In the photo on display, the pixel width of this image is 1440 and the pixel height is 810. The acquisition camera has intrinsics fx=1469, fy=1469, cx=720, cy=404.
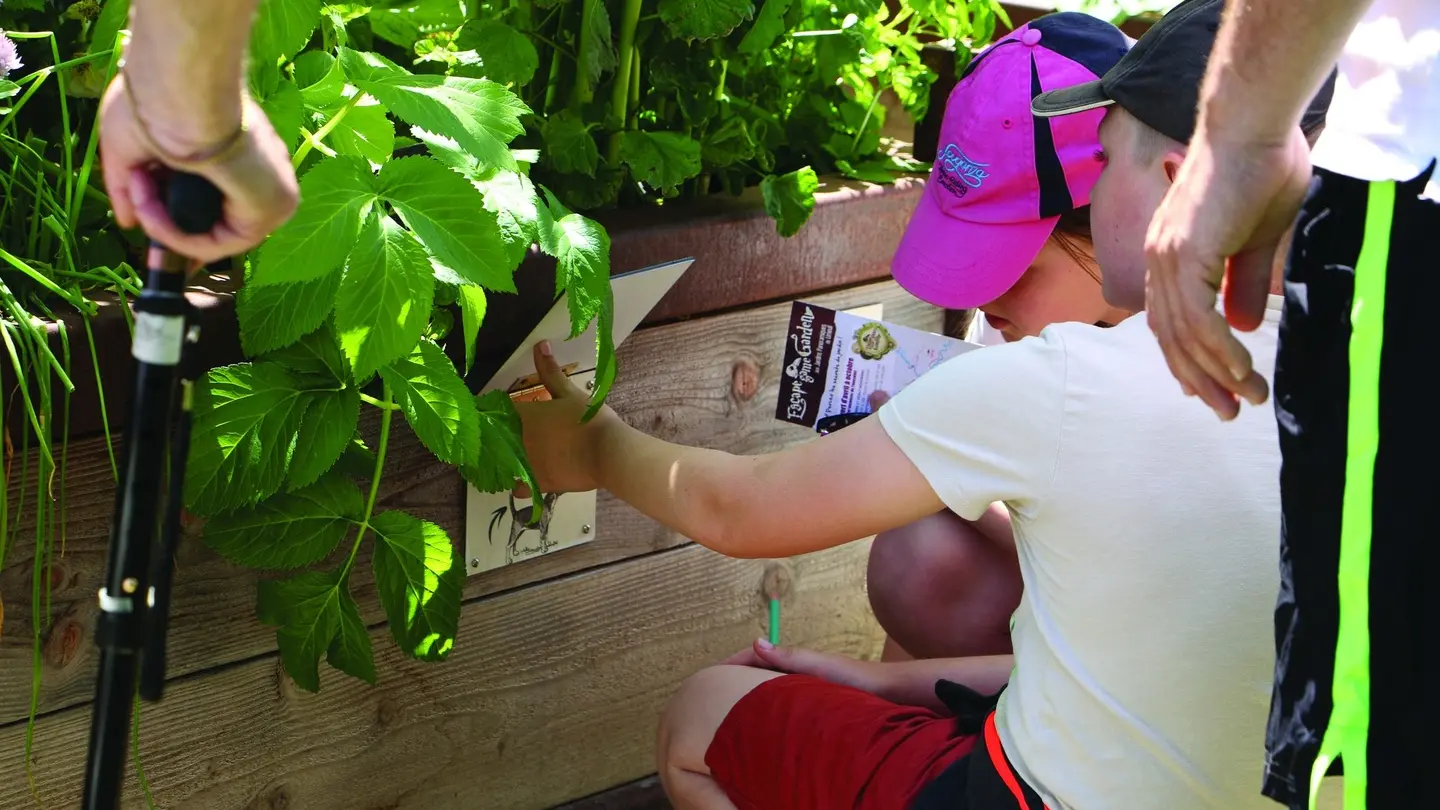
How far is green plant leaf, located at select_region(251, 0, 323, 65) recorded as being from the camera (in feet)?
3.75

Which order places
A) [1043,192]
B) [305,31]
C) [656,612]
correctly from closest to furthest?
[305,31] → [1043,192] → [656,612]

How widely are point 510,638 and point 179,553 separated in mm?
415

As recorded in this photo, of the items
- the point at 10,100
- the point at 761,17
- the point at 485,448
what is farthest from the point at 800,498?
the point at 10,100

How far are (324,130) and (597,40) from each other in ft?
1.39

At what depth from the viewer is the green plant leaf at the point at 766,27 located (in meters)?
1.59

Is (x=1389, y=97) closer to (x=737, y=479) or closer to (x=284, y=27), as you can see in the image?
(x=737, y=479)

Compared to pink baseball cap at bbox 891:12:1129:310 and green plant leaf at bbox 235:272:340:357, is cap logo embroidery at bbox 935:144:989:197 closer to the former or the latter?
pink baseball cap at bbox 891:12:1129:310

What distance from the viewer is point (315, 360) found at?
1.24 meters

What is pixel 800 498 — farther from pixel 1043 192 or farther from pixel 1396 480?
pixel 1396 480

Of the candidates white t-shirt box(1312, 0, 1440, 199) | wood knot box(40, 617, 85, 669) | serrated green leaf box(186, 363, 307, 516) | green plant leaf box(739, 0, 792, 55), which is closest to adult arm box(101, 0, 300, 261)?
serrated green leaf box(186, 363, 307, 516)

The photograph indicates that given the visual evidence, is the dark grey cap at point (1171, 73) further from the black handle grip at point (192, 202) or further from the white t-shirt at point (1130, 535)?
the black handle grip at point (192, 202)

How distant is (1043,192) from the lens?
Answer: 5.11 ft

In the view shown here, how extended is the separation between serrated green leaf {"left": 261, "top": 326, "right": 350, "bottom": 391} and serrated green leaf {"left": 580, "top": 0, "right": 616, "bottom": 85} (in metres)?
0.47

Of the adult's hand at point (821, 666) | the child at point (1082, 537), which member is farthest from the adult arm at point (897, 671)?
the child at point (1082, 537)
